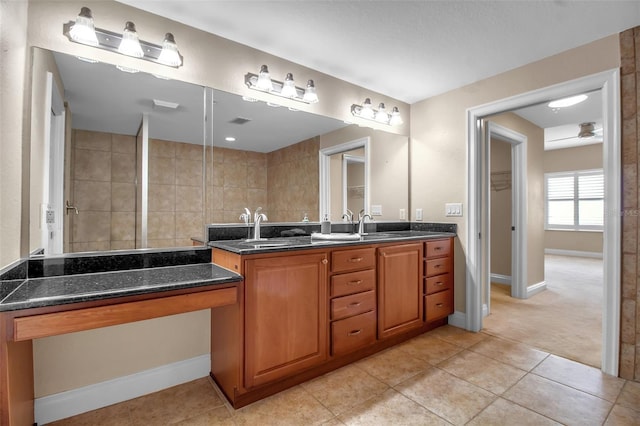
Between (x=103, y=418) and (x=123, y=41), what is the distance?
6.65 feet

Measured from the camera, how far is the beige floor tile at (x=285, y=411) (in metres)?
1.56

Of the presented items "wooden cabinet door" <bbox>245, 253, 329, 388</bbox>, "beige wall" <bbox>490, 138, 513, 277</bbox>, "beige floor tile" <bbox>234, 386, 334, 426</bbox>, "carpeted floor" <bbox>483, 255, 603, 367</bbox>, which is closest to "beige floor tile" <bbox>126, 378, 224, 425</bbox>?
"beige floor tile" <bbox>234, 386, 334, 426</bbox>

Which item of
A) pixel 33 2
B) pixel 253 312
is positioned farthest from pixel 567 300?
pixel 33 2

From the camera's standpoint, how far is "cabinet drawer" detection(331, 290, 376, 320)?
2.01 meters

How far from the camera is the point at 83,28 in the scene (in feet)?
5.07

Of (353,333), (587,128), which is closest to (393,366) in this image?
(353,333)

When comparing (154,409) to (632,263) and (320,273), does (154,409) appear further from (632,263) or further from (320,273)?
(632,263)

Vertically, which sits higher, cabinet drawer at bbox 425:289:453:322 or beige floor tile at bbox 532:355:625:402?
cabinet drawer at bbox 425:289:453:322

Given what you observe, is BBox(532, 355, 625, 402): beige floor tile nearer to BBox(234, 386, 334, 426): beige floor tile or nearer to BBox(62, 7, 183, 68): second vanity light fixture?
BBox(234, 386, 334, 426): beige floor tile

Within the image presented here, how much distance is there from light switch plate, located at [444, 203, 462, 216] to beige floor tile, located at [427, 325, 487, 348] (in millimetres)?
1080

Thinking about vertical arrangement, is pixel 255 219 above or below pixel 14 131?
below

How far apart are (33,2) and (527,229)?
492 cm

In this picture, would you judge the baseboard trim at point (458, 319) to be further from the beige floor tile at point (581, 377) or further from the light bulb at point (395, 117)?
the light bulb at point (395, 117)

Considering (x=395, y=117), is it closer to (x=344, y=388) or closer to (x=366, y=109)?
(x=366, y=109)
